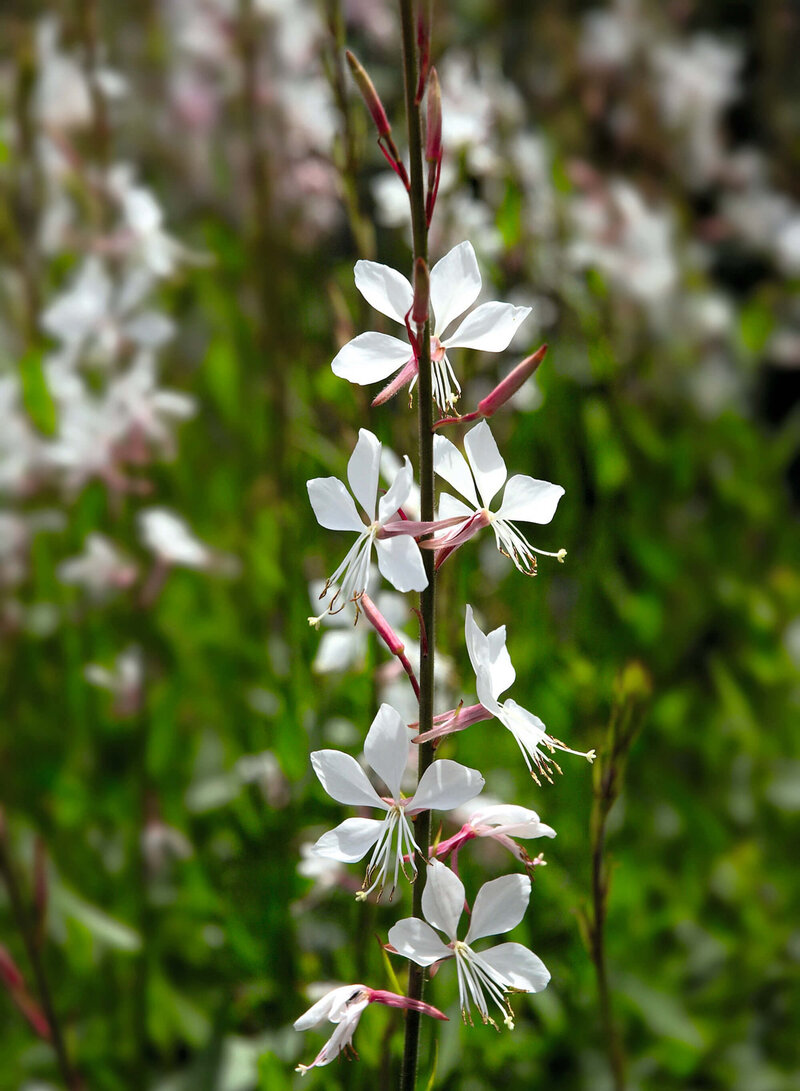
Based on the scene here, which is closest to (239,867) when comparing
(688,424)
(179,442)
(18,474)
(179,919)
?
(179,919)

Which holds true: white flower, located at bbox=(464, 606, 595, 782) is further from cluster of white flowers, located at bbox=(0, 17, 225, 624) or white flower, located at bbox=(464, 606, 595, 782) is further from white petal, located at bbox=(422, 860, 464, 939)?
cluster of white flowers, located at bbox=(0, 17, 225, 624)

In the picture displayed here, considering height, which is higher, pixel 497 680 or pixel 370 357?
pixel 370 357

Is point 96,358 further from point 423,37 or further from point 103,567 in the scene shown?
point 423,37

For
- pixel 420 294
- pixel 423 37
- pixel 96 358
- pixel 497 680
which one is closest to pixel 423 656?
pixel 497 680

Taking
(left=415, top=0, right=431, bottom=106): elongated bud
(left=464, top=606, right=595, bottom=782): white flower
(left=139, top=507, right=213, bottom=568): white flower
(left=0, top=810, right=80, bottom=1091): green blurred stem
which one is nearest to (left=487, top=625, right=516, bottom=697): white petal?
(left=464, top=606, right=595, bottom=782): white flower

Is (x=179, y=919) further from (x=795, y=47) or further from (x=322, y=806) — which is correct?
(x=795, y=47)

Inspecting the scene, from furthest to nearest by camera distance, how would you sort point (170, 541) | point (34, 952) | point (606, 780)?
point (170, 541)
point (34, 952)
point (606, 780)

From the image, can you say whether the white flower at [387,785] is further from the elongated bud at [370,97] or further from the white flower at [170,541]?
the white flower at [170,541]

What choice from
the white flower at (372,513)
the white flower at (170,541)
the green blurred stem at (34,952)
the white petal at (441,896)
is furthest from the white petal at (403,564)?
the white flower at (170,541)
